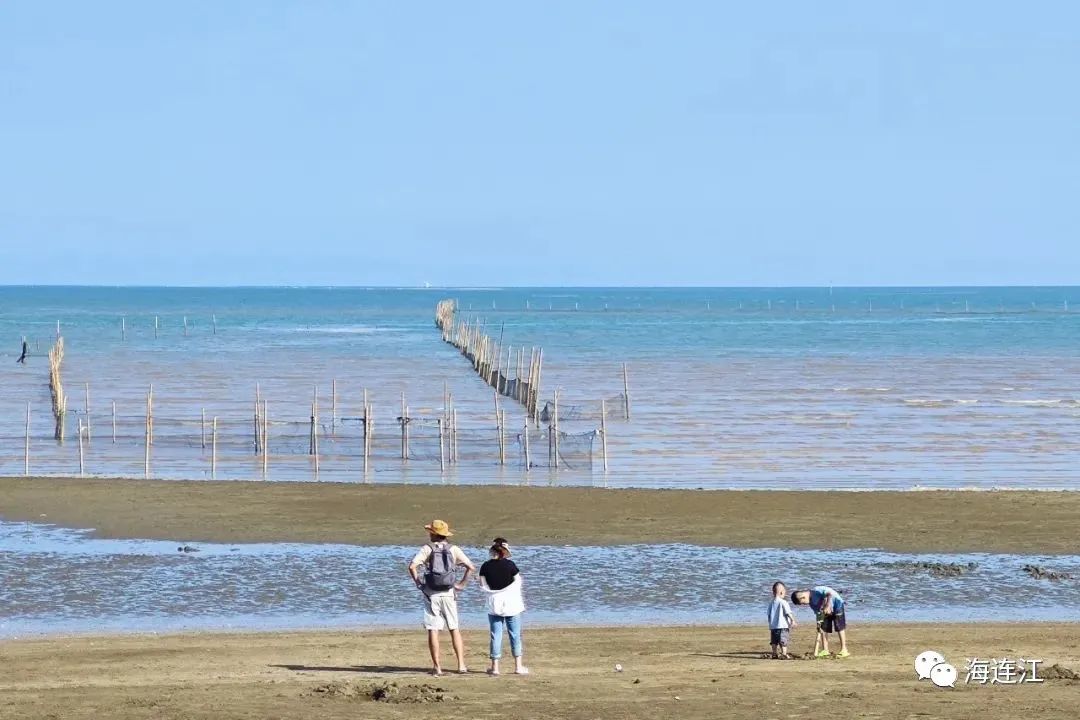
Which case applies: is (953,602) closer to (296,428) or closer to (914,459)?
(914,459)

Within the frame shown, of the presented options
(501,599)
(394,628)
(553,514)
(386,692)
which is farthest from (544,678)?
(553,514)

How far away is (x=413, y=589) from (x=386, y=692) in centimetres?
601

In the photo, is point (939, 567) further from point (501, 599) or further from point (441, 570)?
point (441, 570)

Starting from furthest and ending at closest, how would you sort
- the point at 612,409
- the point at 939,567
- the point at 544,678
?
the point at 612,409 → the point at 939,567 → the point at 544,678

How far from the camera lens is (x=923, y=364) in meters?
69.6

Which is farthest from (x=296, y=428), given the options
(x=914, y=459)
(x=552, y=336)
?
(x=552, y=336)

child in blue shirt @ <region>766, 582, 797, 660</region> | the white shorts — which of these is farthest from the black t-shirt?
child in blue shirt @ <region>766, 582, 797, 660</region>

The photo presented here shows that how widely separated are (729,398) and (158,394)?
59.5 ft

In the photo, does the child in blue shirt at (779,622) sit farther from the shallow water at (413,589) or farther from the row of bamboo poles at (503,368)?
the row of bamboo poles at (503,368)

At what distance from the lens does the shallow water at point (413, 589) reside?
16.1m

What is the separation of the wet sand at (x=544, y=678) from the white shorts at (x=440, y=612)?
430 millimetres

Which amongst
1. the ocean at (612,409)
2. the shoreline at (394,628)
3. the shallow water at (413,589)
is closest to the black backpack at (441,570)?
the shoreline at (394,628)

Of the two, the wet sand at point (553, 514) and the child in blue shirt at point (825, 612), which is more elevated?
the child in blue shirt at point (825, 612)

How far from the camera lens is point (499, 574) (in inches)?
493
